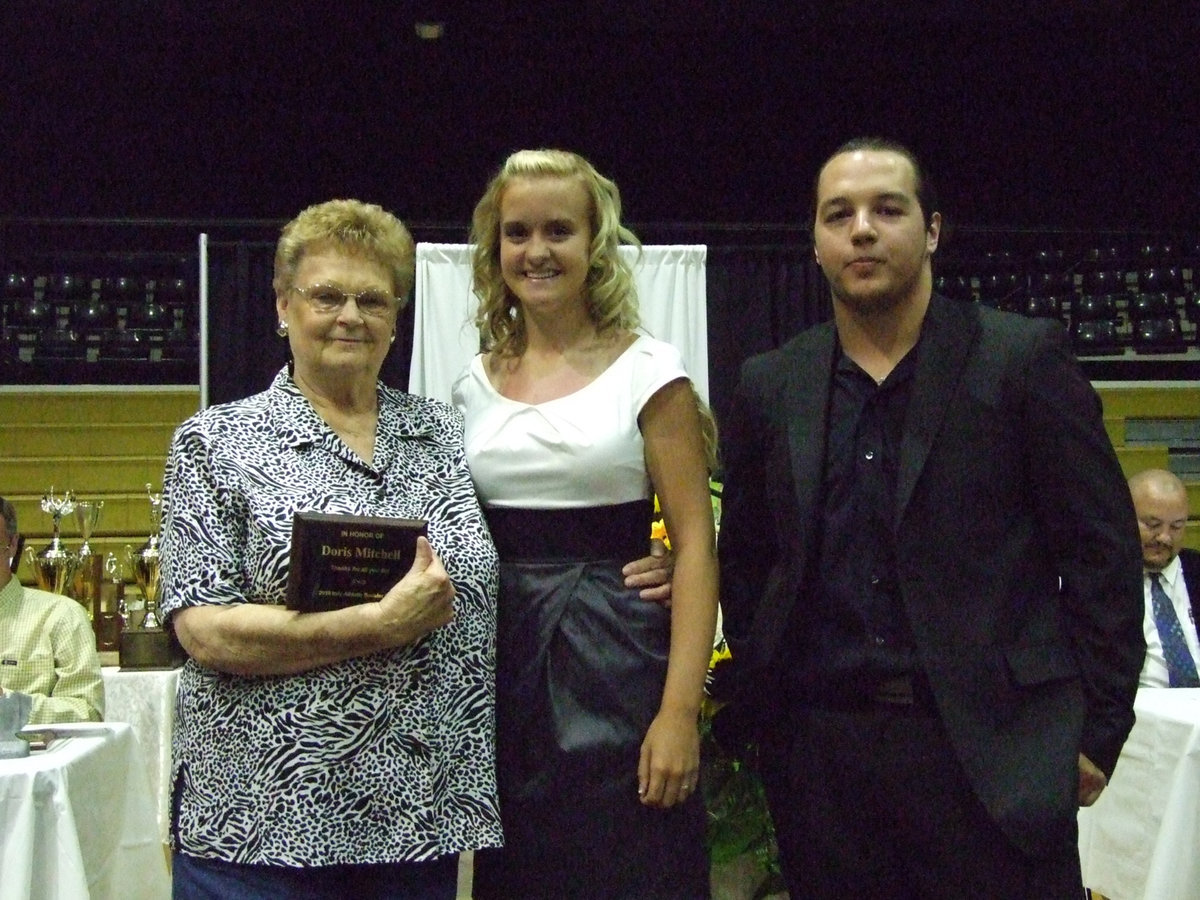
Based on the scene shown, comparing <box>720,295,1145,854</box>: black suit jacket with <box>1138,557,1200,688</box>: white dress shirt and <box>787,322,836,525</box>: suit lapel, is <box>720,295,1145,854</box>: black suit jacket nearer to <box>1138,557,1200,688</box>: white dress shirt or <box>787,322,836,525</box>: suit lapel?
<box>787,322,836,525</box>: suit lapel

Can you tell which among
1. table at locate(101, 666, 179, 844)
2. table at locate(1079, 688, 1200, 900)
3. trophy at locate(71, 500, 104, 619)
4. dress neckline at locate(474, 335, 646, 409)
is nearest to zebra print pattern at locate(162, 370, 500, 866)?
dress neckline at locate(474, 335, 646, 409)

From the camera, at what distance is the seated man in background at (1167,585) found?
14.2 ft

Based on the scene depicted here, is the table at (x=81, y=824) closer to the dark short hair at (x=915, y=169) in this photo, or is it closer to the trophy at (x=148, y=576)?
the trophy at (x=148, y=576)

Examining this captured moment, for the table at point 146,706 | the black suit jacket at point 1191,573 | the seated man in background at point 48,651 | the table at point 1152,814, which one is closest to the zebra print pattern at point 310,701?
the table at point 1152,814

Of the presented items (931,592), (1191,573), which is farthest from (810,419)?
(1191,573)

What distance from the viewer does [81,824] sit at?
303 centimetres

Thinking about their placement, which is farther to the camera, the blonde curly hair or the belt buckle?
the blonde curly hair

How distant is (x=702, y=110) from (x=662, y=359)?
841 cm

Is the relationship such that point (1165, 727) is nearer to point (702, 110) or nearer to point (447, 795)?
point (447, 795)

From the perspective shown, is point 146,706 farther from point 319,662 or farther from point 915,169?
point 915,169

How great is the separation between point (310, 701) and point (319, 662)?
0.05 m

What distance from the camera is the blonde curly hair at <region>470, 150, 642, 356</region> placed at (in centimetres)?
202

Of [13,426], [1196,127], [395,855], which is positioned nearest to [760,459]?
[395,855]

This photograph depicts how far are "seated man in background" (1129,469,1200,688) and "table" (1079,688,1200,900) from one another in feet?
2.08
